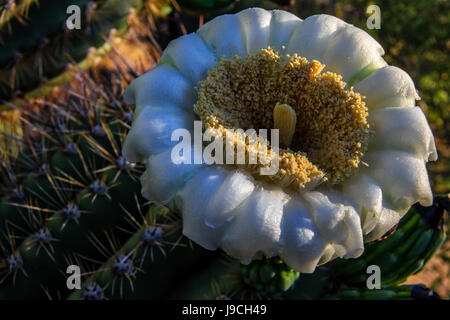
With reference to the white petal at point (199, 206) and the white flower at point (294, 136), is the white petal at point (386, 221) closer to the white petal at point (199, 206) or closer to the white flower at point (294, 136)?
the white flower at point (294, 136)

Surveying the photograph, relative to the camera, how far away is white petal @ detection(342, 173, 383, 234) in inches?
32.6

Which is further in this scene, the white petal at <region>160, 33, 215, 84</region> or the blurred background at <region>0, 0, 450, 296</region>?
the blurred background at <region>0, 0, 450, 296</region>

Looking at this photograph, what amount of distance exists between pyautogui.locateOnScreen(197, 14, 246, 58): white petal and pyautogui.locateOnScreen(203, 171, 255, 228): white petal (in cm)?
30

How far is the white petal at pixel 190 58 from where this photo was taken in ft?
3.17

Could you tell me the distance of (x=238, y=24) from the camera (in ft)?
3.27

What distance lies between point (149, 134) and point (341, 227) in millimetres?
364

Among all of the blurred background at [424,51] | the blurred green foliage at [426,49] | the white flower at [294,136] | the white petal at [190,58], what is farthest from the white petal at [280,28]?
the blurred green foliage at [426,49]

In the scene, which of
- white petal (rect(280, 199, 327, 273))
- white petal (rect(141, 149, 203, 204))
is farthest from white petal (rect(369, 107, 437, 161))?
white petal (rect(141, 149, 203, 204))

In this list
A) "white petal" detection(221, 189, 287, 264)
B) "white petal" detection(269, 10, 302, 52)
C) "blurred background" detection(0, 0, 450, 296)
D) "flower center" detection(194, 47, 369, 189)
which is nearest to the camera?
"white petal" detection(221, 189, 287, 264)

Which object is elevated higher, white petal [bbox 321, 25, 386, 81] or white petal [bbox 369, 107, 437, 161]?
white petal [bbox 321, 25, 386, 81]

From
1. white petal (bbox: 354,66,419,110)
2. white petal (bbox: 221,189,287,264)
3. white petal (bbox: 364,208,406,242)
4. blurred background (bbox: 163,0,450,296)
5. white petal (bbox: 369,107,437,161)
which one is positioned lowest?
blurred background (bbox: 163,0,450,296)

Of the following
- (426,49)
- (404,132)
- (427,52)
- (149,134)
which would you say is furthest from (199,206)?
(427,52)

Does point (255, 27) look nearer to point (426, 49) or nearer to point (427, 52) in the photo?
point (426, 49)

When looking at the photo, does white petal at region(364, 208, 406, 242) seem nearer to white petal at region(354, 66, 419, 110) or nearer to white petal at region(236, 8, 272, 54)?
white petal at region(354, 66, 419, 110)
